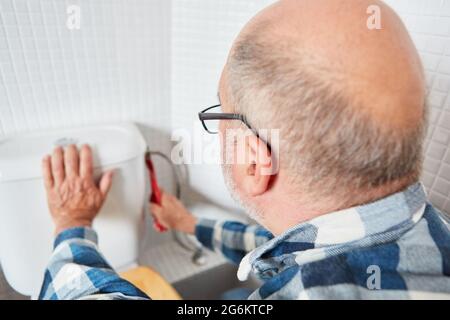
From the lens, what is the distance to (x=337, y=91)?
12.5 inches

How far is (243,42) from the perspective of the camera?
0.39m

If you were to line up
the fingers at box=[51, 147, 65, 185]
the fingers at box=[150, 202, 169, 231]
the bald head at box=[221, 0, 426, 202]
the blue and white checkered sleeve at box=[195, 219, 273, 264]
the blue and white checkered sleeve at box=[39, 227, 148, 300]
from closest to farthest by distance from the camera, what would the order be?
the bald head at box=[221, 0, 426, 202], the blue and white checkered sleeve at box=[39, 227, 148, 300], the fingers at box=[51, 147, 65, 185], the blue and white checkered sleeve at box=[195, 219, 273, 264], the fingers at box=[150, 202, 169, 231]

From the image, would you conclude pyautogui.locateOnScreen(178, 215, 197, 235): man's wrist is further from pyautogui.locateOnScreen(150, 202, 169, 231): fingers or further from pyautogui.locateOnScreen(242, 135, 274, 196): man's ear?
pyautogui.locateOnScreen(242, 135, 274, 196): man's ear

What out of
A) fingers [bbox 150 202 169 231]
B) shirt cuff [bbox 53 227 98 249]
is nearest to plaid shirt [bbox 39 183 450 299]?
shirt cuff [bbox 53 227 98 249]

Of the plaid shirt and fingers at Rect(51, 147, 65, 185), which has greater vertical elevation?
the plaid shirt

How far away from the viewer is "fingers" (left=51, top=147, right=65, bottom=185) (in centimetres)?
58

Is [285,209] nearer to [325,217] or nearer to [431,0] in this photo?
[325,217]

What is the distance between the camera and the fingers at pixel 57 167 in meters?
0.58

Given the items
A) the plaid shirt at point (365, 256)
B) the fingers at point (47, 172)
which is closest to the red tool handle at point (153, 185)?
the fingers at point (47, 172)

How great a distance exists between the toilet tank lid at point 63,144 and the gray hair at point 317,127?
35 cm

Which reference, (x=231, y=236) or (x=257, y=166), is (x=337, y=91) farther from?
(x=231, y=236)

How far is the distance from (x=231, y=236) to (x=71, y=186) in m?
0.36
